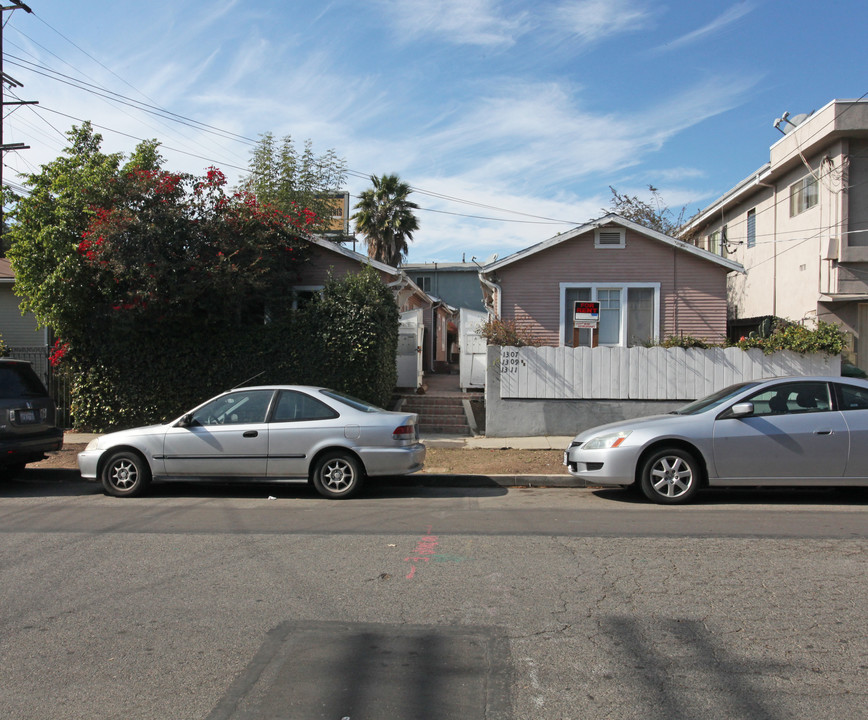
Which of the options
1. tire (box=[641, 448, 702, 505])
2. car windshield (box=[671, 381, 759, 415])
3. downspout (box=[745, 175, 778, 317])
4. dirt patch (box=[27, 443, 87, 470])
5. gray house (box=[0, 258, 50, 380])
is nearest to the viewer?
tire (box=[641, 448, 702, 505])

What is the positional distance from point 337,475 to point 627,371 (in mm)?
7382

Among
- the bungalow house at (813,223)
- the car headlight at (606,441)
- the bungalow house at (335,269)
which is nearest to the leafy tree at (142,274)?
the bungalow house at (335,269)

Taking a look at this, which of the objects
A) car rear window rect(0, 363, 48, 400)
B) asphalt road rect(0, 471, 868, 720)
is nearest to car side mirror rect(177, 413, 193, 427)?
asphalt road rect(0, 471, 868, 720)

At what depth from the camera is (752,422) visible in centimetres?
846

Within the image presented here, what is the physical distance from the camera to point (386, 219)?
34000 mm

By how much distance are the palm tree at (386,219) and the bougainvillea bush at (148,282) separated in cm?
1884

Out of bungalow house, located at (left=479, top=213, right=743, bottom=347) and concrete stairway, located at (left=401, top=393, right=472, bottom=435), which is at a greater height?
bungalow house, located at (left=479, top=213, right=743, bottom=347)

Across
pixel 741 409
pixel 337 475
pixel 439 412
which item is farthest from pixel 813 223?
pixel 337 475

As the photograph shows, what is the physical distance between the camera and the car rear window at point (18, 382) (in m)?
9.94

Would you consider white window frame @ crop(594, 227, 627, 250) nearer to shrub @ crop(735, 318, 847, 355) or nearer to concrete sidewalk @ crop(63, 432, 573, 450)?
shrub @ crop(735, 318, 847, 355)

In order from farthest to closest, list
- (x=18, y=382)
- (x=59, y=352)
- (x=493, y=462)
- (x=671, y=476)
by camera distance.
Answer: (x=59, y=352)
(x=493, y=462)
(x=18, y=382)
(x=671, y=476)

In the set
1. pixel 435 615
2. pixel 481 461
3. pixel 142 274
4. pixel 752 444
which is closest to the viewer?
pixel 435 615

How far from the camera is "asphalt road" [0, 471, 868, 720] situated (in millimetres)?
3564

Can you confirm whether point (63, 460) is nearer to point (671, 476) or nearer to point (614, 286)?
point (671, 476)
